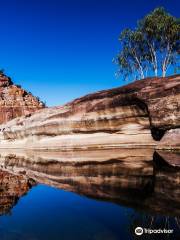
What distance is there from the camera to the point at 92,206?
10844mm

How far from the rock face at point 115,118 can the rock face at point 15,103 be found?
111 feet

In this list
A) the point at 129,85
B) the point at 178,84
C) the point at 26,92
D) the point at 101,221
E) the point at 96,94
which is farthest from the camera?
the point at 26,92

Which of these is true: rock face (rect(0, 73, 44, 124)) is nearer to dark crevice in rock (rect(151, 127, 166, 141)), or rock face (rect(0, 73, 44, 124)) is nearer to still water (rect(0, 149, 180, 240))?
dark crevice in rock (rect(151, 127, 166, 141))

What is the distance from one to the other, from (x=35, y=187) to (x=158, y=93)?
582 inches

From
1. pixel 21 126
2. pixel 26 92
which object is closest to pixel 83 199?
pixel 21 126

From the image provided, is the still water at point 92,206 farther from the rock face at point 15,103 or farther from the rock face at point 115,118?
the rock face at point 15,103

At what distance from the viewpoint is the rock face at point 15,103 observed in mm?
78125

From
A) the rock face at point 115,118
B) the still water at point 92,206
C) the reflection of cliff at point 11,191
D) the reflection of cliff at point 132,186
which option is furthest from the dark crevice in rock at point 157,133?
the reflection of cliff at point 11,191

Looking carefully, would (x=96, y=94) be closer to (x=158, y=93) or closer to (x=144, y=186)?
→ (x=158, y=93)

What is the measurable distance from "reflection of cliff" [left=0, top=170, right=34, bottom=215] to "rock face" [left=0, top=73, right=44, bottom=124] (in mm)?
60454

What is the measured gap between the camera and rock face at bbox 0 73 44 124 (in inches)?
3076

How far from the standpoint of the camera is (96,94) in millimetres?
34812
